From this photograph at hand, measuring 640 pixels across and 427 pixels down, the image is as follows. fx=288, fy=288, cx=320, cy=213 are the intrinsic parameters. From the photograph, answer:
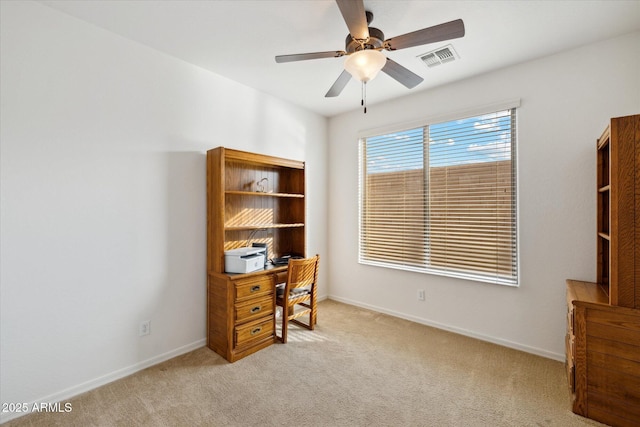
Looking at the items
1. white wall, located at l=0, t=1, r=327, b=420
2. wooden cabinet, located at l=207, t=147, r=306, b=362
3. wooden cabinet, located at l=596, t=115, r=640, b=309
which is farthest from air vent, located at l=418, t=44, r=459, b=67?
white wall, located at l=0, t=1, r=327, b=420

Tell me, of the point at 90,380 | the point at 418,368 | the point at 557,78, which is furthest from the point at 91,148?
the point at 557,78

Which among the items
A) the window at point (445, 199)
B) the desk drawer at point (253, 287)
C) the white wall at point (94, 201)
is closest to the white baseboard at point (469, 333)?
the window at point (445, 199)

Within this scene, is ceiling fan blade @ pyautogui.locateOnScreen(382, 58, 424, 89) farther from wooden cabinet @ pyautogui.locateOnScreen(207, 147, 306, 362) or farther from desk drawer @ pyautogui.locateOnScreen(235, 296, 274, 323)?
desk drawer @ pyautogui.locateOnScreen(235, 296, 274, 323)

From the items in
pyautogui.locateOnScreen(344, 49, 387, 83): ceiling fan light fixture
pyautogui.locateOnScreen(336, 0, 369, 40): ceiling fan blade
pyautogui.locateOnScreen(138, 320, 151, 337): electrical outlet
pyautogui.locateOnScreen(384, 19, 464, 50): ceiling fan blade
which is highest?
pyautogui.locateOnScreen(336, 0, 369, 40): ceiling fan blade

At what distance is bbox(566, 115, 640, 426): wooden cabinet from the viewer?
5.62ft

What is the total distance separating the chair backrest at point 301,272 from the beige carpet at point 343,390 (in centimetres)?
59

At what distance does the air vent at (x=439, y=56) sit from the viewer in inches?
98.3

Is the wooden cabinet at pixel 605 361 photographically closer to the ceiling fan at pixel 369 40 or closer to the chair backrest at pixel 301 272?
the ceiling fan at pixel 369 40

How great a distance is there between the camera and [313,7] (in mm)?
1986

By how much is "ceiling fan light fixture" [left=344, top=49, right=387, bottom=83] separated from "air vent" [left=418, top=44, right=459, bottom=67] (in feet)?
3.11

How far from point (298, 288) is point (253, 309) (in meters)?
0.55

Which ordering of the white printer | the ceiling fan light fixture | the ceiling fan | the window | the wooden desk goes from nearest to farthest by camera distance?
1. the ceiling fan
2. the ceiling fan light fixture
3. the wooden desk
4. the white printer
5. the window

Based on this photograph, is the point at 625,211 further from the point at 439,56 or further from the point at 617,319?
the point at 439,56

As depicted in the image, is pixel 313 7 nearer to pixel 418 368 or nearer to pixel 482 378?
pixel 418 368
